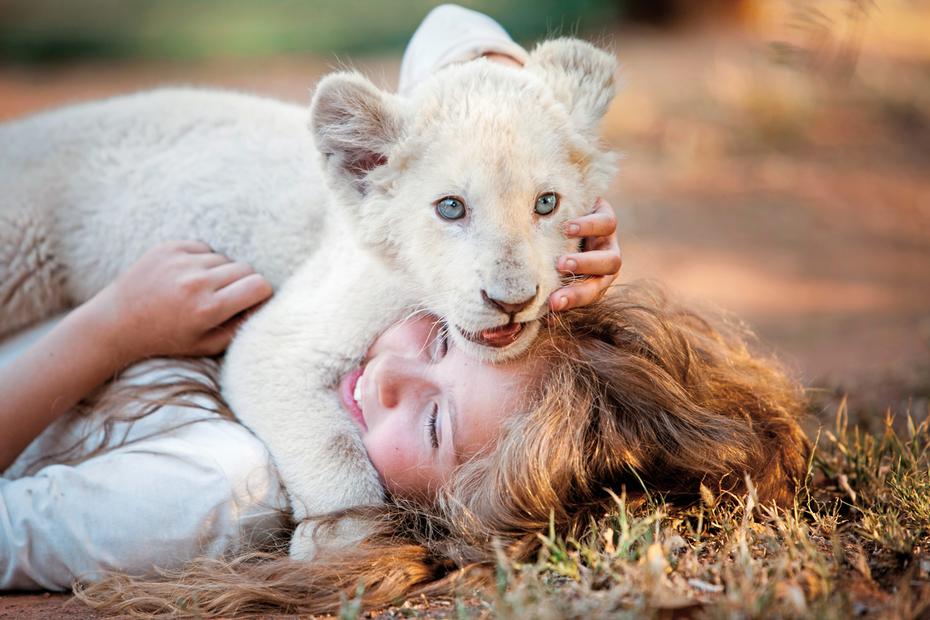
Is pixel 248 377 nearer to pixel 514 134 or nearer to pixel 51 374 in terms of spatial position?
pixel 51 374

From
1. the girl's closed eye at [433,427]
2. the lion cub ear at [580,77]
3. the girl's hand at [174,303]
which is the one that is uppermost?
the lion cub ear at [580,77]

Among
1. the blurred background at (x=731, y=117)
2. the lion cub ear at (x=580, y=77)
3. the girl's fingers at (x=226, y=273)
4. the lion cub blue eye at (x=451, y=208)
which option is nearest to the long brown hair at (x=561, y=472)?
the lion cub blue eye at (x=451, y=208)

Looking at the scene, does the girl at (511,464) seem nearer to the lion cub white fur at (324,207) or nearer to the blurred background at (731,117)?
the lion cub white fur at (324,207)

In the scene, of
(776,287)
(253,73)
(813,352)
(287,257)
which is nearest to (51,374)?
(287,257)

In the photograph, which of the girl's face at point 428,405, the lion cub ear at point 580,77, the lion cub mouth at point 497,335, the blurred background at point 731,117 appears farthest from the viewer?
the blurred background at point 731,117

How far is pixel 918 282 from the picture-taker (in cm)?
689

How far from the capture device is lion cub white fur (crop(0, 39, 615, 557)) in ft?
9.31

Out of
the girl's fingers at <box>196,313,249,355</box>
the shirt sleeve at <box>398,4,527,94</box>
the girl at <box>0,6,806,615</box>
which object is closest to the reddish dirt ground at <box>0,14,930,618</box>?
the girl at <box>0,6,806,615</box>

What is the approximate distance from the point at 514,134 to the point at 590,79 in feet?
1.83

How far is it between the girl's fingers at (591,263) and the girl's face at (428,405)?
333mm

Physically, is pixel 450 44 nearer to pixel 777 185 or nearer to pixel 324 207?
pixel 324 207

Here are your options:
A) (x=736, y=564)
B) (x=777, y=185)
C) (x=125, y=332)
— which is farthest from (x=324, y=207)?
(x=777, y=185)

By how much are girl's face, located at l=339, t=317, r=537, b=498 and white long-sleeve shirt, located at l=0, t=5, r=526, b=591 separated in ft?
1.36

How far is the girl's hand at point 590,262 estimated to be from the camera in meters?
2.83
